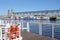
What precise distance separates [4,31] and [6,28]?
0.27 feet

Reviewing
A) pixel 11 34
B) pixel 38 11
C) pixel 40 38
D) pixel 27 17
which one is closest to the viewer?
pixel 11 34

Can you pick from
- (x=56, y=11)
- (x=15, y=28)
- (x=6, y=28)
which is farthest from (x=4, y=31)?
(x=56, y=11)

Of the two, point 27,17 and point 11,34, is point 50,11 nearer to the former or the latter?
point 27,17

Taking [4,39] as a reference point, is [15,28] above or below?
above

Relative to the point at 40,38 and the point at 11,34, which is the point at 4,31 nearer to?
the point at 11,34

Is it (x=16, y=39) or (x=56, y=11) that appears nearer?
(x=16, y=39)

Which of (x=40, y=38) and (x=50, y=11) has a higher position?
(x=50, y=11)

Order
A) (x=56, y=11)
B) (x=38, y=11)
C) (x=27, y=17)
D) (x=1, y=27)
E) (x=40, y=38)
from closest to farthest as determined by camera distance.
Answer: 1. (x=1, y=27)
2. (x=40, y=38)
3. (x=56, y=11)
4. (x=38, y=11)
5. (x=27, y=17)

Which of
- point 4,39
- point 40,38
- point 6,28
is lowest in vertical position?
point 40,38

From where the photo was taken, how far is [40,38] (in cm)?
809

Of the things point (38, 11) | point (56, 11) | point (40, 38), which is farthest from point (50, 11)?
point (40, 38)

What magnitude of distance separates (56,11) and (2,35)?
11.7m

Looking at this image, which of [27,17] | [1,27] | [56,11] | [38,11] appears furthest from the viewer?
[27,17]

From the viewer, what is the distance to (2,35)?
3734mm
